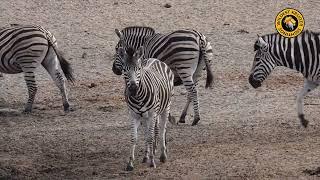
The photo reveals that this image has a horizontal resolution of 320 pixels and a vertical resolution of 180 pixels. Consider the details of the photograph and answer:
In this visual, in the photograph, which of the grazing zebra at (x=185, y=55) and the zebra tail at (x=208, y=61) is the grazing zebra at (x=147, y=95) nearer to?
the grazing zebra at (x=185, y=55)

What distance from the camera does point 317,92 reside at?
17062mm

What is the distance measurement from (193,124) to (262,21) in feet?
29.4

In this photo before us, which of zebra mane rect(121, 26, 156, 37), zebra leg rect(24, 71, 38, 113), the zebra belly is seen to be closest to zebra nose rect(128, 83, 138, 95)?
zebra mane rect(121, 26, 156, 37)

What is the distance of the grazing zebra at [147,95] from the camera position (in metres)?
11.2

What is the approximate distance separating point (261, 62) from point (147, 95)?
3.61 meters

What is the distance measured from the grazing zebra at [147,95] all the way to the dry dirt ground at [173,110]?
1.44 ft

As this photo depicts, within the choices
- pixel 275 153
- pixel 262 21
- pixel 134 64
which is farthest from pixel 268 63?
pixel 262 21

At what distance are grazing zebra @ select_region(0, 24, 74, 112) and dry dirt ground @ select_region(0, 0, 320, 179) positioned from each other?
65 centimetres

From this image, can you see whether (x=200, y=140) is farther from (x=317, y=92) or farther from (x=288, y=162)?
(x=317, y=92)

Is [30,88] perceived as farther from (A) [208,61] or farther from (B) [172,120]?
(A) [208,61]

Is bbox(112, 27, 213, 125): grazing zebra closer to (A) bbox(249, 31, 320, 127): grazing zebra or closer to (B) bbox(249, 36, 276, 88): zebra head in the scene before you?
(B) bbox(249, 36, 276, 88): zebra head

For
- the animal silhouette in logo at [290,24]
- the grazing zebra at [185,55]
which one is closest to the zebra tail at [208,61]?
the grazing zebra at [185,55]

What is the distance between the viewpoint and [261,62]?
14.5 metres

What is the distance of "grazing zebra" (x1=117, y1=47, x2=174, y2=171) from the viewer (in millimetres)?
11242
